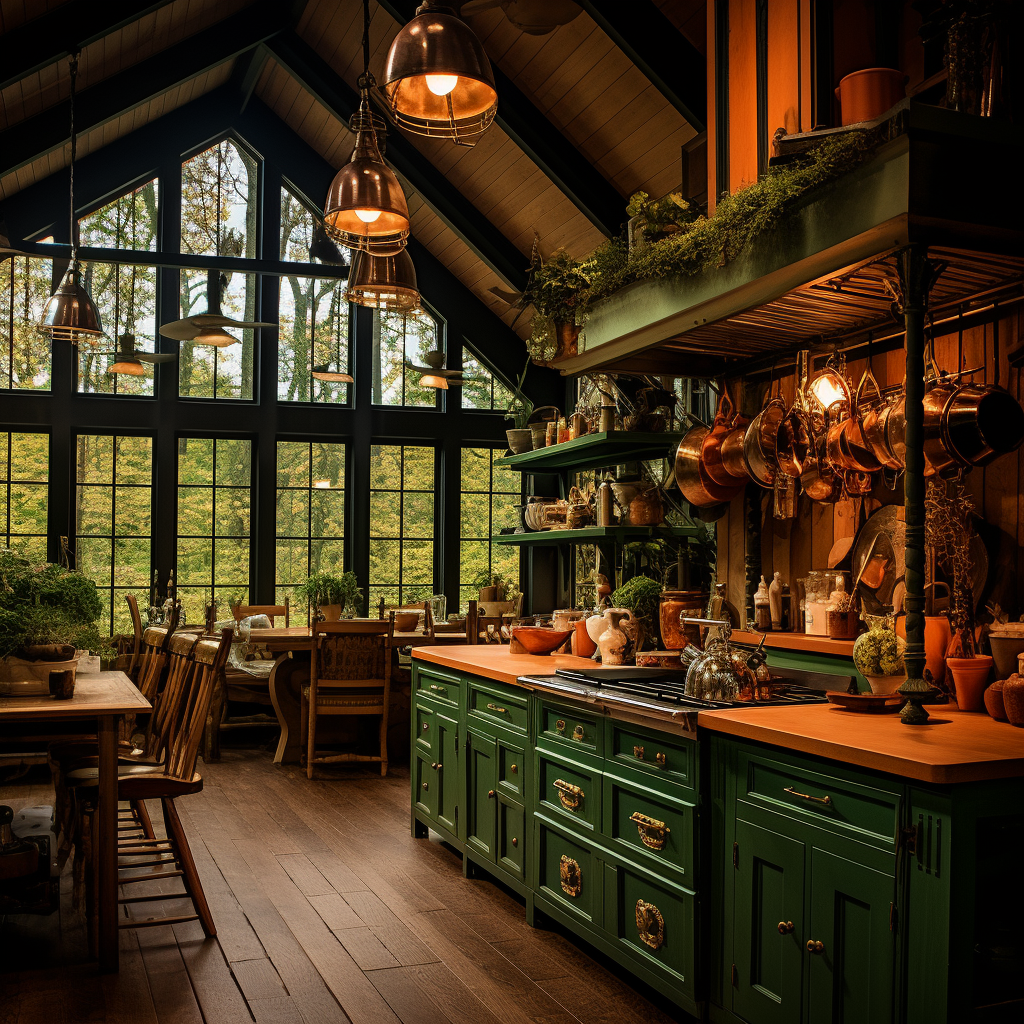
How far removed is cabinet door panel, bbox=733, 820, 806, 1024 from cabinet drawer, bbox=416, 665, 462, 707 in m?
2.10

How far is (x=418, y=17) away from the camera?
2785 mm

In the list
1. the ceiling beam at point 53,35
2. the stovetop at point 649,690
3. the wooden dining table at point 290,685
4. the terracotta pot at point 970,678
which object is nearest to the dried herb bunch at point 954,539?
the terracotta pot at point 970,678

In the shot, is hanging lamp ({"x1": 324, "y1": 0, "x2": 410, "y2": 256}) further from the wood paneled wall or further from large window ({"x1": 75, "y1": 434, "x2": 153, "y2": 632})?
large window ({"x1": 75, "y1": 434, "x2": 153, "y2": 632})

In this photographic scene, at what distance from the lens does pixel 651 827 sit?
9.92 ft

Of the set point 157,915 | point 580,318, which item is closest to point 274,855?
point 157,915

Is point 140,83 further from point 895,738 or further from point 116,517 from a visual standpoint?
point 895,738

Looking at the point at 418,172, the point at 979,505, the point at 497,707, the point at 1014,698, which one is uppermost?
the point at 418,172

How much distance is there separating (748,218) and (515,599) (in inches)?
264

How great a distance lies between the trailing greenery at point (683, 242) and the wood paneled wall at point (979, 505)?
2.36 feet

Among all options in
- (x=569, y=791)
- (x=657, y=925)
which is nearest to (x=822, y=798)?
(x=657, y=925)

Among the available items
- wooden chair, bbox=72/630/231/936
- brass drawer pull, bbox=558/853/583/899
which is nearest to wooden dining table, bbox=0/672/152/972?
wooden chair, bbox=72/630/231/936

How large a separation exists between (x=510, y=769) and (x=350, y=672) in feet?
9.73

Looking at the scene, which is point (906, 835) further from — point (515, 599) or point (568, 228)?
point (515, 599)

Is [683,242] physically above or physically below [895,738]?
above
